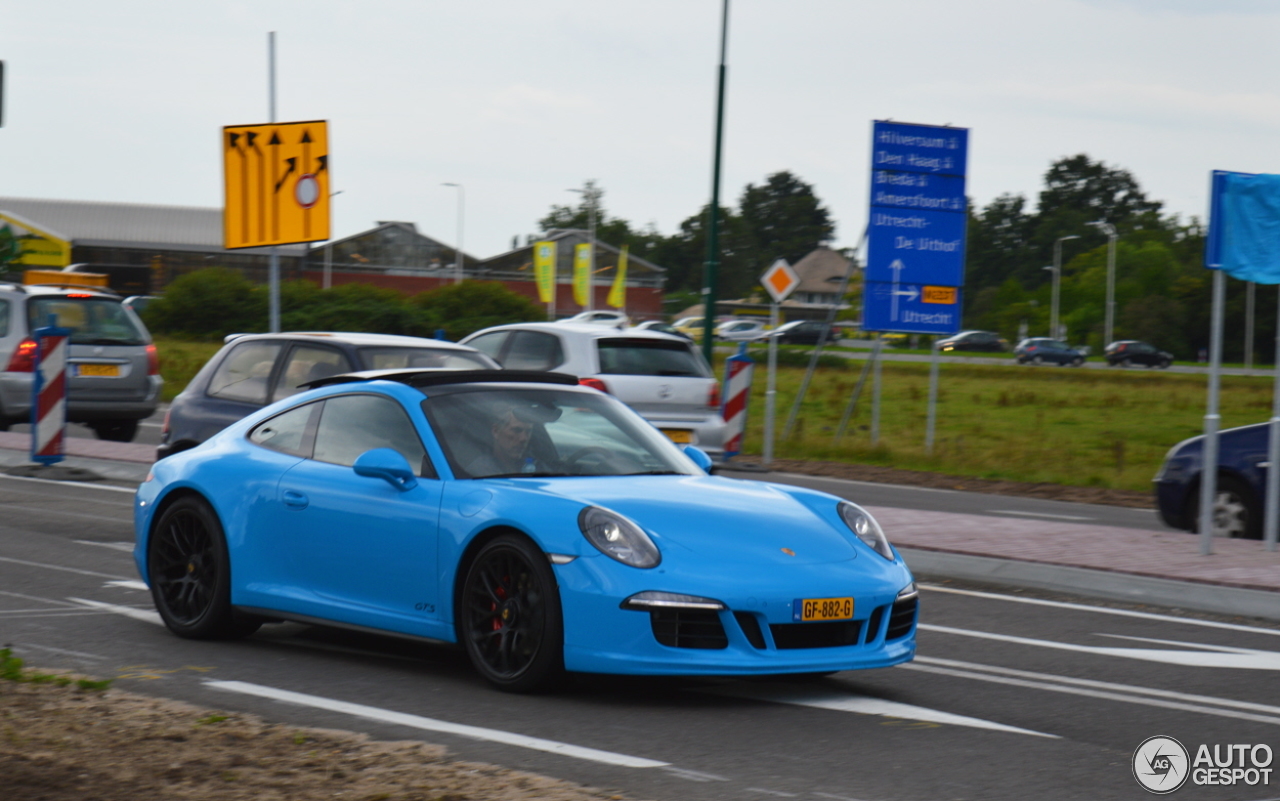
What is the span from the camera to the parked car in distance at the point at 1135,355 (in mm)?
74250

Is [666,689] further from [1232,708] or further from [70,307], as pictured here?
[70,307]

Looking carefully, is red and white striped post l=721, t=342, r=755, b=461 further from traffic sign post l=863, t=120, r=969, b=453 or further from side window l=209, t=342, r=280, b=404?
side window l=209, t=342, r=280, b=404

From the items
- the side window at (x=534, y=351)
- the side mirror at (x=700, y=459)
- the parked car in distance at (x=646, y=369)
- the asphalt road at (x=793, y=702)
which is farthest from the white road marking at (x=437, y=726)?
the side window at (x=534, y=351)

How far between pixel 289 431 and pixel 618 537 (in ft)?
7.08

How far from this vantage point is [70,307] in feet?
61.2

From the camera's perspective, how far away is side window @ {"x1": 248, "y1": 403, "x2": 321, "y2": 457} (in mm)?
7391

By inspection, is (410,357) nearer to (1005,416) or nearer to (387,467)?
(387,467)

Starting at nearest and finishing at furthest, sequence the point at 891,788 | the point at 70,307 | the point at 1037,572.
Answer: the point at 891,788 → the point at 1037,572 → the point at 70,307

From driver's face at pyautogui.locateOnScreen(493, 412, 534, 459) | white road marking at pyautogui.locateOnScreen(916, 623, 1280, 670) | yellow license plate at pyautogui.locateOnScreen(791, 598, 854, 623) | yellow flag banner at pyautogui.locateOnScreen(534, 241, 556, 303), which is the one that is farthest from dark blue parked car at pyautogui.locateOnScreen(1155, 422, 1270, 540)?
yellow flag banner at pyautogui.locateOnScreen(534, 241, 556, 303)

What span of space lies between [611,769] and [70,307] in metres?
15.2

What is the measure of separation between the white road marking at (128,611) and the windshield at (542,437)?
218 cm

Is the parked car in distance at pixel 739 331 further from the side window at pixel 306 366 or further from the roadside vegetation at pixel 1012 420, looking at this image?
the side window at pixel 306 366

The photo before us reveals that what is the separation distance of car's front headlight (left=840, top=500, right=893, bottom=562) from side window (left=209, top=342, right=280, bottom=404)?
6.16 m

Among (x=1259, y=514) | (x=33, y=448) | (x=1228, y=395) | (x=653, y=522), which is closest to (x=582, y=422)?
(x=653, y=522)
